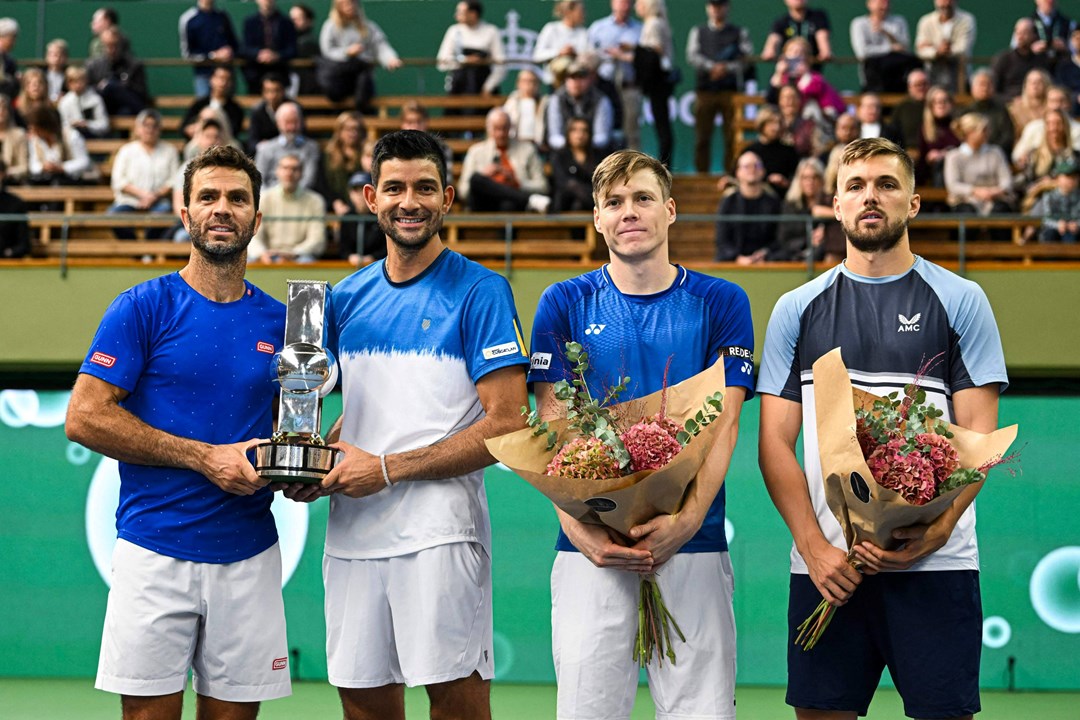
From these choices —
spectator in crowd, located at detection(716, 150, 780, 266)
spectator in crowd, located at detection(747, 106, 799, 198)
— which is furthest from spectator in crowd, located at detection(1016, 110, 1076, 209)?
spectator in crowd, located at detection(716, 150, 780, 266)

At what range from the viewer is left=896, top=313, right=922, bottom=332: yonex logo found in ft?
14.1

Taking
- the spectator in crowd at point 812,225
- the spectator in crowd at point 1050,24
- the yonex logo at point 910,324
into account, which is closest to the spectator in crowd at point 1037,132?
the spectator in crowd at point 1050,24

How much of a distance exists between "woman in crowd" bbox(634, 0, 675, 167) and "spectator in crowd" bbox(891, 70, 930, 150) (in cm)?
217

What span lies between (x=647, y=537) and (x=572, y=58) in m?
9.26

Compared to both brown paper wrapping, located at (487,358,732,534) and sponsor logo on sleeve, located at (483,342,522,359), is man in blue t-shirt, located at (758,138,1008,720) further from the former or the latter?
sponsor logo on sleeve, located at (483,342,522,359)

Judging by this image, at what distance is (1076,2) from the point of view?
48.9 feet

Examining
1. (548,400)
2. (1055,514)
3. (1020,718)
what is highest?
(548,400)

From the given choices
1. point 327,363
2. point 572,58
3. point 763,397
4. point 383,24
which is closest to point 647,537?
point 763,397

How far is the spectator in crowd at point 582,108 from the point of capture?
38.9ft

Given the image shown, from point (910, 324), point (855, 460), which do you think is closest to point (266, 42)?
point (910, 324)

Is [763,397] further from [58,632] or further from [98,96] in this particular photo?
[98,96]

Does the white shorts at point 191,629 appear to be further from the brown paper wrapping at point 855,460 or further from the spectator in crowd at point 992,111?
the spectator in crowd at point 992,111

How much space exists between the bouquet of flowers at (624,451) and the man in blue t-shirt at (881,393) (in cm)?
45

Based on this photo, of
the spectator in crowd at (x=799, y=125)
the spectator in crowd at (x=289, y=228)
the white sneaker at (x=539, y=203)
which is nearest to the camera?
the spectator in crowd at (x=289, y=228)
